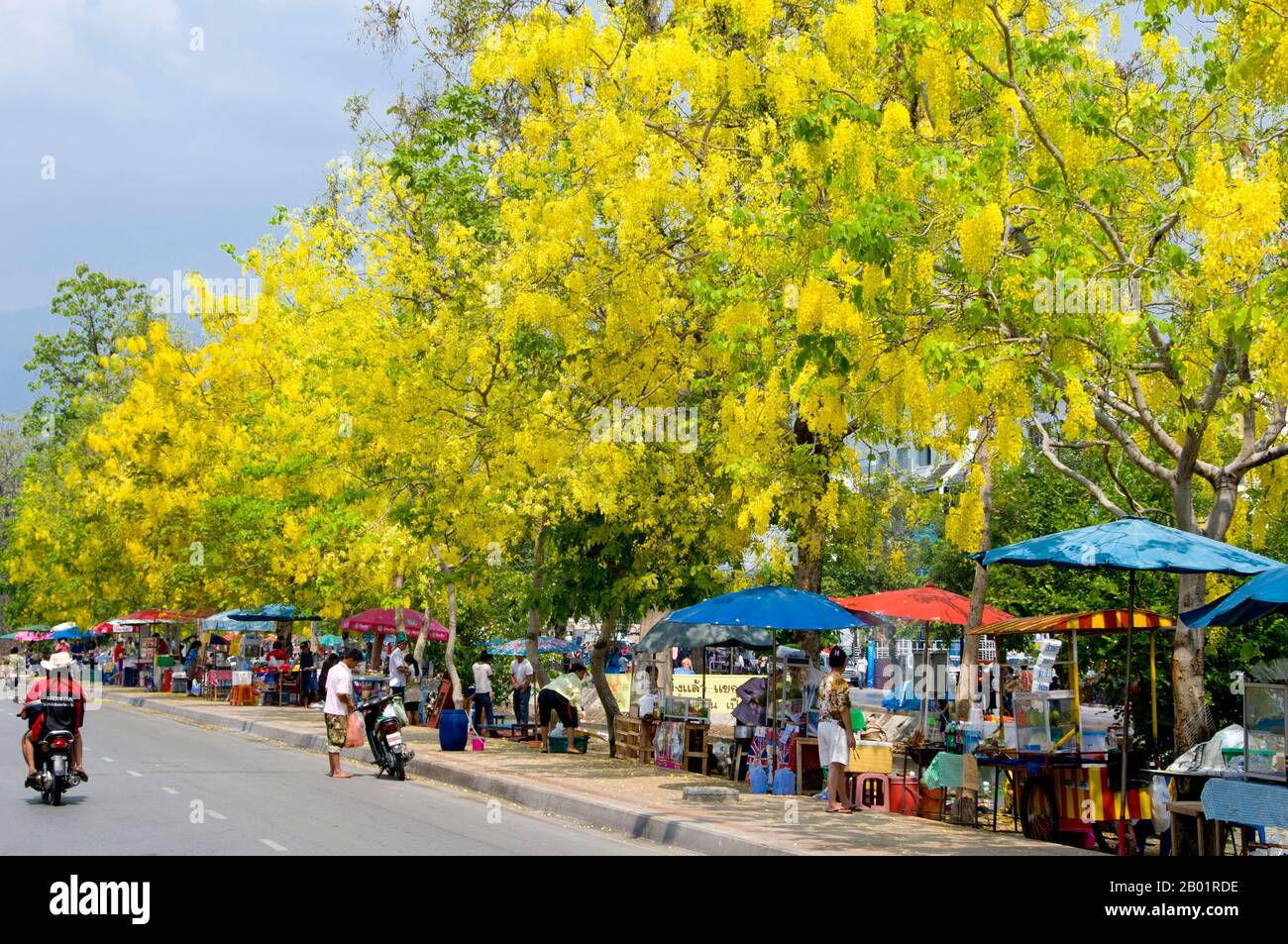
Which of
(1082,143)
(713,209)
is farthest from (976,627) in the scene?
(1082,143)

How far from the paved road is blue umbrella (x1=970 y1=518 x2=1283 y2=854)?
4.08m

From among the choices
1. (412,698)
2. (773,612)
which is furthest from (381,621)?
(773,612)

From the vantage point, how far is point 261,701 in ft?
128

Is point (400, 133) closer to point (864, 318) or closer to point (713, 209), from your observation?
point (713, 209)

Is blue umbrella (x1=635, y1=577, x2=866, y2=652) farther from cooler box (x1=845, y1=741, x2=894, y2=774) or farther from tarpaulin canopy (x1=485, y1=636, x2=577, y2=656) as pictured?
tarpaulin canopy (x1=485, y1=636, x2=577, y2=656)

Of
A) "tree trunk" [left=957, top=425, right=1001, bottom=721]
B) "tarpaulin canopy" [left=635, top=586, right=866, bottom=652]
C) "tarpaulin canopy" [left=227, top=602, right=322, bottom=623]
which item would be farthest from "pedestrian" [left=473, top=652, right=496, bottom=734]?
"tarpaulin canopy" [left=227, top=602, right=322, bottom=623]

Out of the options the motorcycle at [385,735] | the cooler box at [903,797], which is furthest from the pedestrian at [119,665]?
the cooler box at [903,797]

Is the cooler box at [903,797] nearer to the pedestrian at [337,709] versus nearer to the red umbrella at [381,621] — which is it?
the pedestrian at [337,709]

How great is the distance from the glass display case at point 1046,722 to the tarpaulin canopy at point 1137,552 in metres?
1.43

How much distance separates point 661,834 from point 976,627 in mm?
7198

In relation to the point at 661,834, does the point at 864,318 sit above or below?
above

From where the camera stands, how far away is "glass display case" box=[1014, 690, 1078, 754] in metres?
13.5

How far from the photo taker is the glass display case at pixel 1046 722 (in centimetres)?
1352

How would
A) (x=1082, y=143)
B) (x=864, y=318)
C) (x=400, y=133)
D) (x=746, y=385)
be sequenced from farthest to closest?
(x=400, y=133), (x=746, y=385), (x=864, y=318), (x=1082, y=143)
